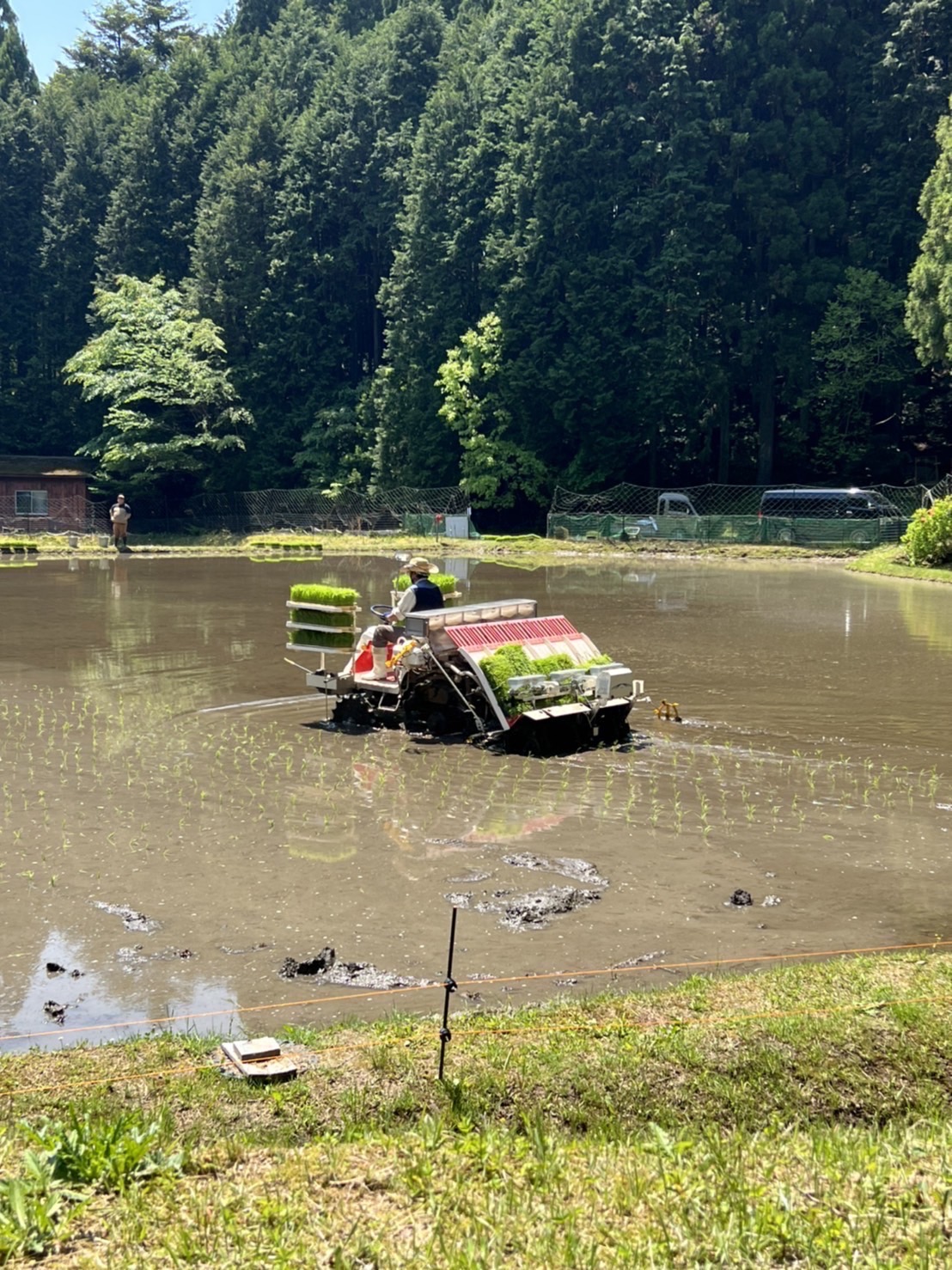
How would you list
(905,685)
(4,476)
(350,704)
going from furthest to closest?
(4,476) < (905,685) < (350,704)

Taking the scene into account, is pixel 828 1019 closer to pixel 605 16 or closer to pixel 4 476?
pixel 605 16

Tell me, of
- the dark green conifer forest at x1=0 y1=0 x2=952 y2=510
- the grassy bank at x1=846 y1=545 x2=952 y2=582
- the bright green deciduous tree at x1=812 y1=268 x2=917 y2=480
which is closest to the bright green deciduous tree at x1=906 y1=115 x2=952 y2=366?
the dark green conifer forest at x1=0 y1=0 x2=952 y2=510

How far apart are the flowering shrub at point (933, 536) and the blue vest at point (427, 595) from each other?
26.4 metres

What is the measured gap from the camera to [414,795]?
12.4 m

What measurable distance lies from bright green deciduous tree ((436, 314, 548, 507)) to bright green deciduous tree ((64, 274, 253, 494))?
11.9 meters

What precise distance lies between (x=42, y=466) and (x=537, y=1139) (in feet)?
233

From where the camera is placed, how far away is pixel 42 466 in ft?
235

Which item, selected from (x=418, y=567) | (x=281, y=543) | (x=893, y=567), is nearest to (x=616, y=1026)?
(x=418, y=567)

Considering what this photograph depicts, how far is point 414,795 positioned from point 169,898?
11.6 feet

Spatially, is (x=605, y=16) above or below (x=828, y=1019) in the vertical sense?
above

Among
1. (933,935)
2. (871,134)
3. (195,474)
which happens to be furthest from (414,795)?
(195,474)

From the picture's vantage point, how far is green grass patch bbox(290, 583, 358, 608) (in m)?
16.2

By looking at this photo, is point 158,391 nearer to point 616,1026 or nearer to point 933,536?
point 933,536

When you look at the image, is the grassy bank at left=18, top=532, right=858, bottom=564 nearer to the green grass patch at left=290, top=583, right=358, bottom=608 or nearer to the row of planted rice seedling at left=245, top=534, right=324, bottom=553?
the row of planted rice seedling at left=245, top=534, right=324, bottom=553
